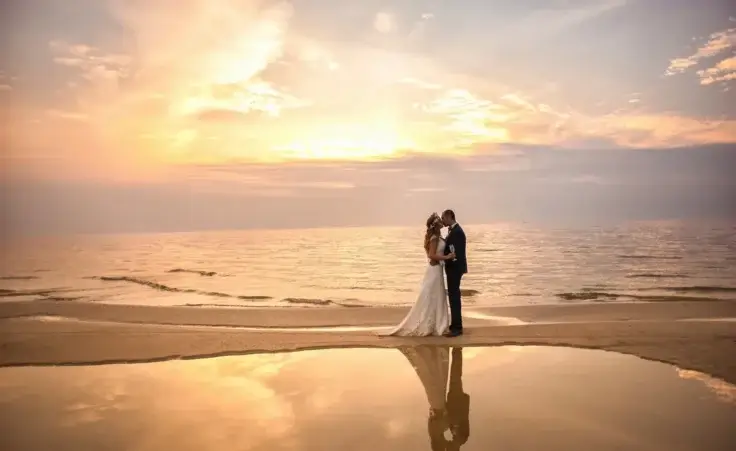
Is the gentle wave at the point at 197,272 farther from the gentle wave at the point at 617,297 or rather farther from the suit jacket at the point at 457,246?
the suit jacket at the point at 457,246

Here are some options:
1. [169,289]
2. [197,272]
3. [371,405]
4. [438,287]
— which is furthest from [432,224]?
[197,272]

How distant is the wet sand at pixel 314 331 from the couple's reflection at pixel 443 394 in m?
0.83

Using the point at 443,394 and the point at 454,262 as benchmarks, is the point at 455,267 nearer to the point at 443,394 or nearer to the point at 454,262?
the point at 454,262

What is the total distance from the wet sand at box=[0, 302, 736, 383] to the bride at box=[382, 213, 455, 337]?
341 millimetres

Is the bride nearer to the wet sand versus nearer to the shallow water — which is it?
the wet sand

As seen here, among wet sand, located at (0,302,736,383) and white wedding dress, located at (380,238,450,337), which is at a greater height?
white wedding dress, located at (380,238,450,337)

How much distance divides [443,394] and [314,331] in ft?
15.6

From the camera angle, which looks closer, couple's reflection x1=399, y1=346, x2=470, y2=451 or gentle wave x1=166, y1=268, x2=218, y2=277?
couple's reflection x1=399, y1=346, x2=470, y2=451

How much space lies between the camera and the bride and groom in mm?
9664

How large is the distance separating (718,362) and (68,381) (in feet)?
29.0

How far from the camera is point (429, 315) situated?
380 inches

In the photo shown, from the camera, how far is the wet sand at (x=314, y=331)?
26.7 feet

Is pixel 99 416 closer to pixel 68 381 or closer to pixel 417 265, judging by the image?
pixel 68 381

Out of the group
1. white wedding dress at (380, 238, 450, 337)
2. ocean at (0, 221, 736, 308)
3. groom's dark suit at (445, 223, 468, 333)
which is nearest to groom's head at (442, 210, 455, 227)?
groom's dark suit at (445, 223, 468, 333)
